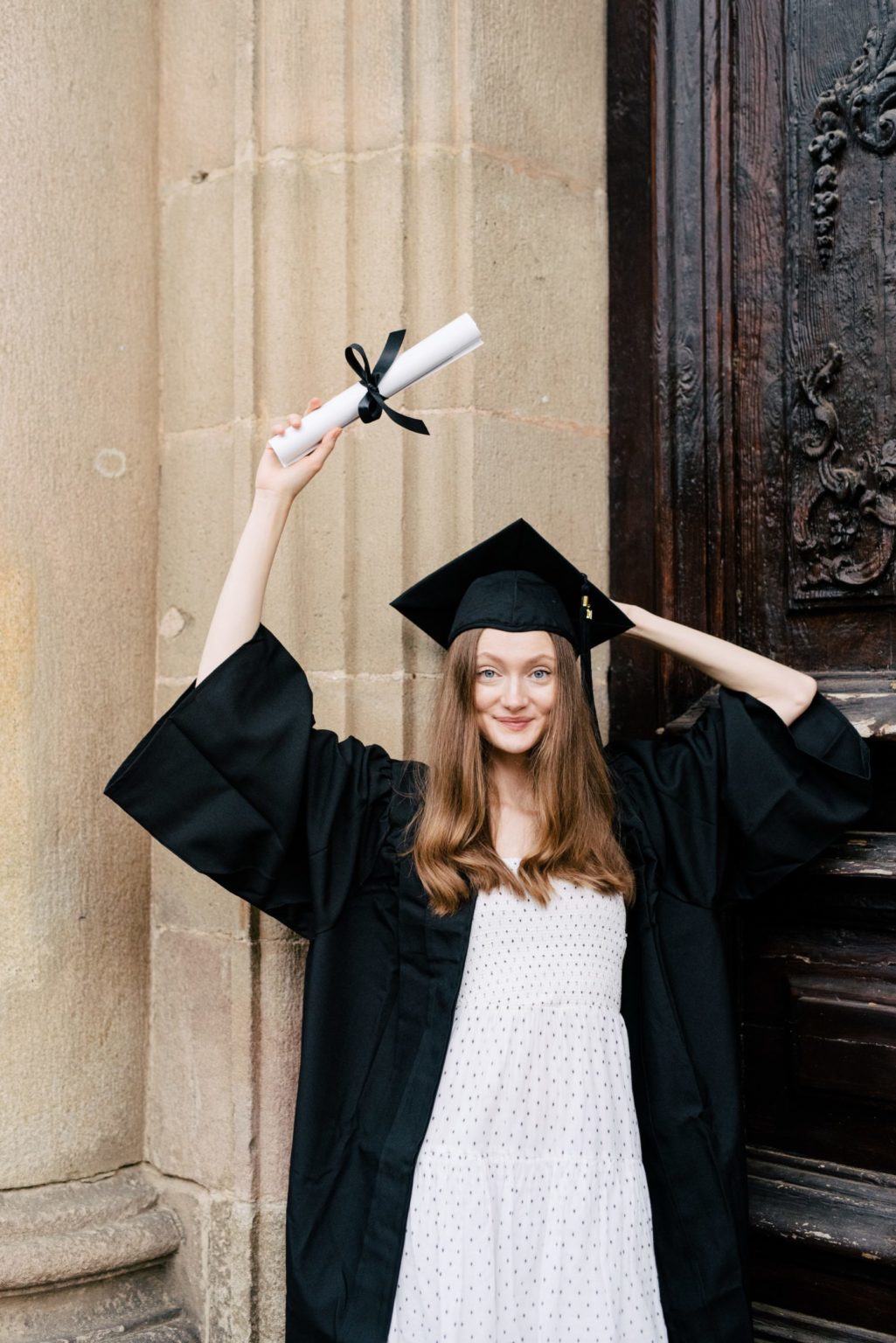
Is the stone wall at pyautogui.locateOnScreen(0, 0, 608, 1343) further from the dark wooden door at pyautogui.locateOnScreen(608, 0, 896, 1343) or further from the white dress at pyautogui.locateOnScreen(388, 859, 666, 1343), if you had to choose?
the white dress at pyautogui.locateOnScreen(388, 859, 666, 1343)

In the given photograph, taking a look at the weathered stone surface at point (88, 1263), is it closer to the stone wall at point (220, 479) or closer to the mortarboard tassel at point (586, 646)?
the stone wall at point (220, 479)

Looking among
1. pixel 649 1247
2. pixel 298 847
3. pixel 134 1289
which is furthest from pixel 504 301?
pixel 134 1289

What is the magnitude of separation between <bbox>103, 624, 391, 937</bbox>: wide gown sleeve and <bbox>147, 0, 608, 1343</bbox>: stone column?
0.29m

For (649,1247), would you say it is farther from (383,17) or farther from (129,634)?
(383,17)

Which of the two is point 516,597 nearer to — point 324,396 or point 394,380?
point 394,380

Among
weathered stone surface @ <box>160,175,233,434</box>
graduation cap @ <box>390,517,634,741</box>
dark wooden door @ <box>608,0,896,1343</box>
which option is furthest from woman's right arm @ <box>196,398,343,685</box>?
dark wooden door @ <box>608,0,896,1343</box>

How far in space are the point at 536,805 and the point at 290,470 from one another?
0.68m

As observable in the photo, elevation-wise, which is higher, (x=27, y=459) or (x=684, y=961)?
(x=27, y=459)

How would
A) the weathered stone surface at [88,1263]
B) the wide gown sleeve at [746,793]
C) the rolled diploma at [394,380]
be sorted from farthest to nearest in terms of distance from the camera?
the weathered stone surface at [88,1263] → the wide gown sleeve at [746,793] → the rolled diploma at [394,380]

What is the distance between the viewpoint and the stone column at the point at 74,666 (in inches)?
95.1

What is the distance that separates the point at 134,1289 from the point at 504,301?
2.00m

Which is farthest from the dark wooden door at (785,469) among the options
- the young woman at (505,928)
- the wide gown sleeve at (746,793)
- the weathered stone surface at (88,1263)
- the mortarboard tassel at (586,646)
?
the weathered stone surface at (88,1263)

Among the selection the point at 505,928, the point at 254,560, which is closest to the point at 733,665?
the point at 505,928

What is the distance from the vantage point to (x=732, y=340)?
2.56m
